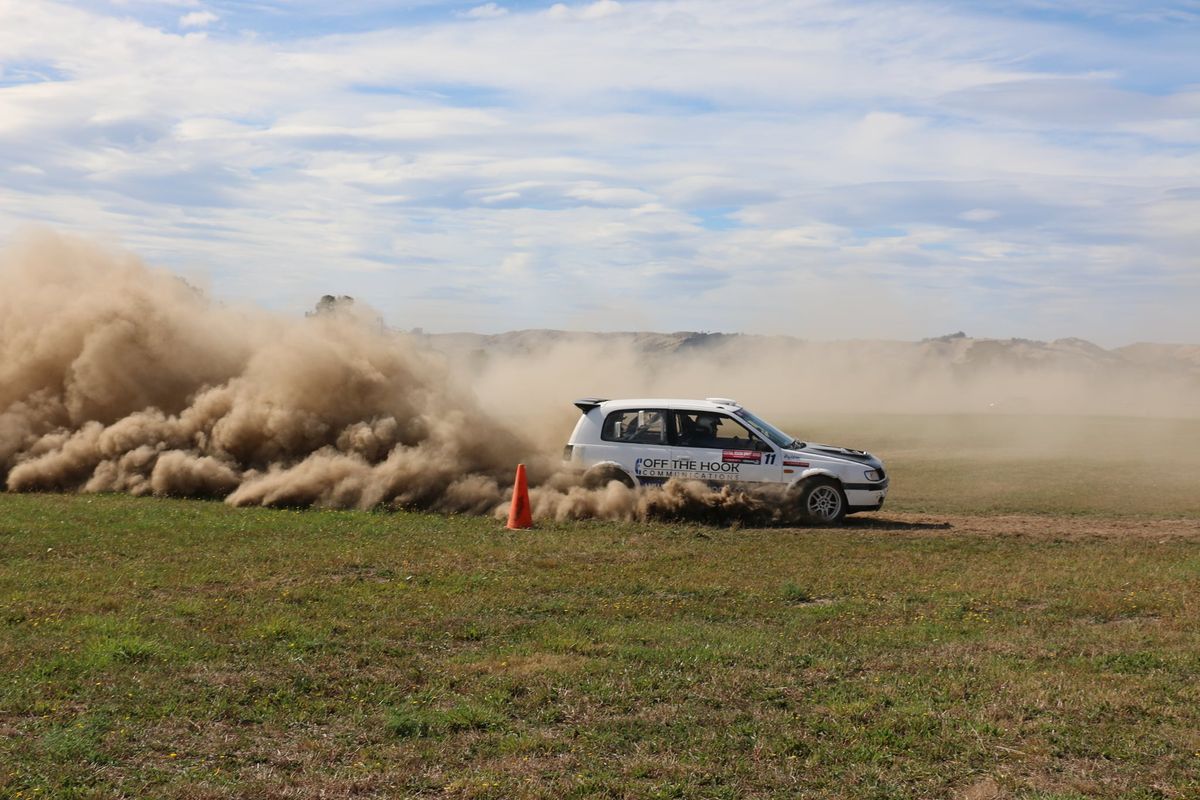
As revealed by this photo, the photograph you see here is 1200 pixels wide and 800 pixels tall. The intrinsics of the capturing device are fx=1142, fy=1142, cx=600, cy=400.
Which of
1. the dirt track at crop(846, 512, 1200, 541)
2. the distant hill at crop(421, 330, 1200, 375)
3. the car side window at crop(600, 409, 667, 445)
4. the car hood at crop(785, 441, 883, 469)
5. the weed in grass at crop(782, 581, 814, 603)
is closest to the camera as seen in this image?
the weed in grass at crop(782, 581, 814, 603)

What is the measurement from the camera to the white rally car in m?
16.7

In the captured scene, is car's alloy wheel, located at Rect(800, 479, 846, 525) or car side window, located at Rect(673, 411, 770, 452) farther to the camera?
car side window, located at Rect(673, 411, 770, 452)

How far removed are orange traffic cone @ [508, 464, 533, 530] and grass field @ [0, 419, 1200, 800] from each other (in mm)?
1111

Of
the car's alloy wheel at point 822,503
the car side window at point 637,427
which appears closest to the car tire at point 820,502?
the car's alloy wheel at point 822,503

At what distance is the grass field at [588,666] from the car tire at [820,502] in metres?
1.92

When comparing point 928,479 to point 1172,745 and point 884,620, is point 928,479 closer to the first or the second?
point 884,620

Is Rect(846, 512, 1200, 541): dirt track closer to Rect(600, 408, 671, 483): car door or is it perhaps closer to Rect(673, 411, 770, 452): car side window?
Rect(673, 411, 770, 452): car side window

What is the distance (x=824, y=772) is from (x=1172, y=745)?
1980mm

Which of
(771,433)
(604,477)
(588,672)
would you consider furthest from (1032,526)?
(588,672)

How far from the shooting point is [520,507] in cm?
1603

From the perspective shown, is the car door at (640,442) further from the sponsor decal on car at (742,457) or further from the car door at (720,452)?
the sponsor decal on car at (742,457)

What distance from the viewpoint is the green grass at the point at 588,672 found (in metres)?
5.82

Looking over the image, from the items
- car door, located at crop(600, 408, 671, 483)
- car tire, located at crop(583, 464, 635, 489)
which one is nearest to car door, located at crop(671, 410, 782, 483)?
car door, located at crop(600, 408, 671, 483)

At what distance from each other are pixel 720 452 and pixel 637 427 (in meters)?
1.32
